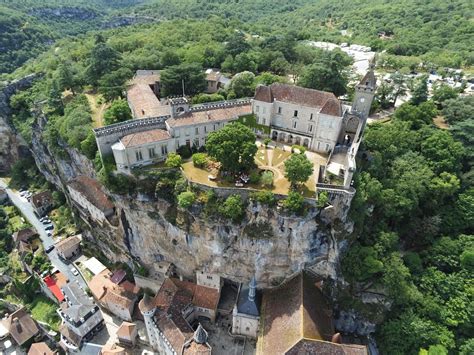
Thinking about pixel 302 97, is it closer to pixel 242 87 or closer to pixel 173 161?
pixel 242 87

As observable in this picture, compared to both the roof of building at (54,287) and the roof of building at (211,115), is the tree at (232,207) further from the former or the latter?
the roof of building at (54,287)

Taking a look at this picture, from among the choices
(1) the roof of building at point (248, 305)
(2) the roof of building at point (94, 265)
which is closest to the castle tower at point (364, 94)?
(1) the roof of building at point (248, 305)

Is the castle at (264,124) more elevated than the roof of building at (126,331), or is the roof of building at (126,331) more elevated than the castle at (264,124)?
the castle at (264,124)

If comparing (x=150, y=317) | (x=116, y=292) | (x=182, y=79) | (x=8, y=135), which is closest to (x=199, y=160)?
(x=150, y=317)

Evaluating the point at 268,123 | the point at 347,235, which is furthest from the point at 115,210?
the point at 347,235

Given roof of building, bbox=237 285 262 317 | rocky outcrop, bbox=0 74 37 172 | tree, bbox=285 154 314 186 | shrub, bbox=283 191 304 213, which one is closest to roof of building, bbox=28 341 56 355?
roof of building, bbox=237 285 262 317

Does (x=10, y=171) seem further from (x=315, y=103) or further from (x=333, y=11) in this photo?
(x=333, y=11)
